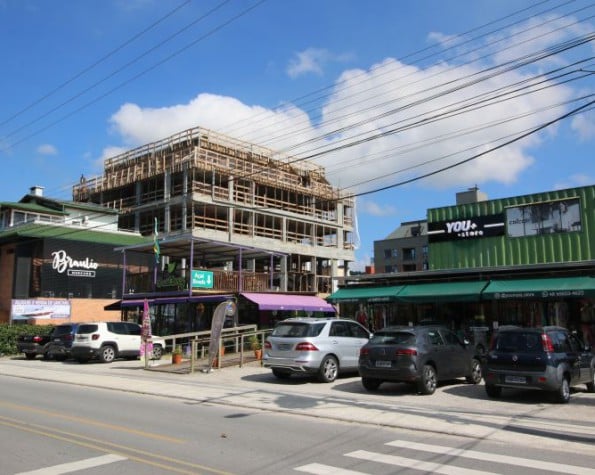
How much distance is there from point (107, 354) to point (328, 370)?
12218mm

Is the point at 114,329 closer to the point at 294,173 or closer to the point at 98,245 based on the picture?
the point at 98,245

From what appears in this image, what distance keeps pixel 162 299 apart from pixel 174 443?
65.6 feet

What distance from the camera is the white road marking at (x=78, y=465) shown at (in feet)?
21.8

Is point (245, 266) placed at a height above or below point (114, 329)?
above

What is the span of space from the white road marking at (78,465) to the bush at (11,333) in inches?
976

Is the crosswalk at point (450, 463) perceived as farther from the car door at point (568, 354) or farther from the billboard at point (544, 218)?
the billboard at point (544, 218)

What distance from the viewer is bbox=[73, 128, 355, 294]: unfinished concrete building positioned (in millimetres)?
52312

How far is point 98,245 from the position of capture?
140ft

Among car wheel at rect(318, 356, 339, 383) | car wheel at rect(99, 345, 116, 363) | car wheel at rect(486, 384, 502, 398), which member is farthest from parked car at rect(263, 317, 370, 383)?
car wheel at rect(99, 345, 116, 363)

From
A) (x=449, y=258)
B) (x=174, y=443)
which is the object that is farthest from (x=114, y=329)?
(x=174, y=443)

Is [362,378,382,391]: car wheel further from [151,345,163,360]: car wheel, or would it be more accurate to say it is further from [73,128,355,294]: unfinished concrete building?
[73,128,355,294]: unfinished concrete building

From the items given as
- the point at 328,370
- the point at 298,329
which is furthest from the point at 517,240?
the point at 298,329

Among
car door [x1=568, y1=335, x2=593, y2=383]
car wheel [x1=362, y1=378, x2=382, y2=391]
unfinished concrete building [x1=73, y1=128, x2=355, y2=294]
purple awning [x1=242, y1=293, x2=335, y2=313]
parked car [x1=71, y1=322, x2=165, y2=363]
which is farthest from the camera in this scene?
unfinished concrete building [x1=73, y1=128, x2=355, y2=294]

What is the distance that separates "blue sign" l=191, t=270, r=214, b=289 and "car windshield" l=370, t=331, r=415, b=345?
13153 mm
